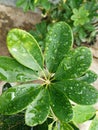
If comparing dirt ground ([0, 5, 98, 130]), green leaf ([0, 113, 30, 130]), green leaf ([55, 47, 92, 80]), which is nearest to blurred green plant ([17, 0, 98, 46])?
dirt ground ([0, 5, 98, 130])

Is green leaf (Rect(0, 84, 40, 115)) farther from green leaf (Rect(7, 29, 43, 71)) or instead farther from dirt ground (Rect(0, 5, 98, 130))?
dirt ground (Rect(0, 5, 98, 130))

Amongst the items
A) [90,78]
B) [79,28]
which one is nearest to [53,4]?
[79,28]

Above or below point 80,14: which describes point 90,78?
below

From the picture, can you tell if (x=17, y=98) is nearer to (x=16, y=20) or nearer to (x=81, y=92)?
(x=81, y=92)

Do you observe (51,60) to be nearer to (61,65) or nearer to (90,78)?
(61,65)

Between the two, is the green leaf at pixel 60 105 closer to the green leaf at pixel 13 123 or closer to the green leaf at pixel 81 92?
the green leaf at pixel 81 92

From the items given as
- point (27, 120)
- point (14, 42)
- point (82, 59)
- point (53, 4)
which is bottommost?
point (27, 120)

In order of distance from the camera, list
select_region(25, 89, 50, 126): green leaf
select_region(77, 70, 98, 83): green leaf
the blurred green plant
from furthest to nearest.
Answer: the blurred green plant < select_region(77, 70, 98, 83): green leaf < select_region(25, 89, 50, 126): green leaf
